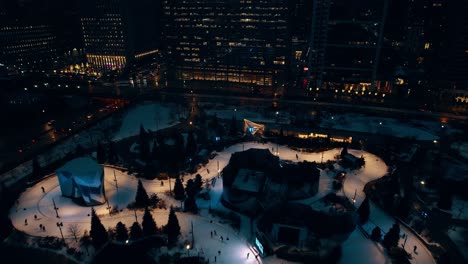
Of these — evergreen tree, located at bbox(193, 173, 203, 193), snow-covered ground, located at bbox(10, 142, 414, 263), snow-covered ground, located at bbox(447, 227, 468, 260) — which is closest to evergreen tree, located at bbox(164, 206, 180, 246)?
snow-covered ground, located at bbox(10, 142, 414, 263)

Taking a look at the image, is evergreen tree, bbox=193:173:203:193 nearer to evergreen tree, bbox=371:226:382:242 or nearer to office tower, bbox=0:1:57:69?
evergreen tree, bbox=371:226:382:242

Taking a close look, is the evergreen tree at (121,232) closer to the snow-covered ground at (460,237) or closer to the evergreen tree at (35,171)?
the evergreen tree at (35,171)

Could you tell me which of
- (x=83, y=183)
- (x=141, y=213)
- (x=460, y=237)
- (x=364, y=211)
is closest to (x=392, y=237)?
(x=364, y=211)

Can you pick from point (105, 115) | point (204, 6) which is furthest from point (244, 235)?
point (204, 6)

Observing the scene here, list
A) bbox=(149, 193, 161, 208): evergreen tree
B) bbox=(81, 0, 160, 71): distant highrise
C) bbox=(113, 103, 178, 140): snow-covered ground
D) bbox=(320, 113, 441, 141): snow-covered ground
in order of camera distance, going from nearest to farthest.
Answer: bbox=(149, 193, 161, 208): evergreen tree < bbox=(320, 113, 441, 141): snow-covered ground < bbox=(113, 103, 178, 140): snow-covered ground < bbox=(81, 0, 160, 71): distant highrise

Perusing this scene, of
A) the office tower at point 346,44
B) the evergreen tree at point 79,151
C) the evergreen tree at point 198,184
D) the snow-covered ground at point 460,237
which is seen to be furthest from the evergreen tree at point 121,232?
the office tower at point 346,44
